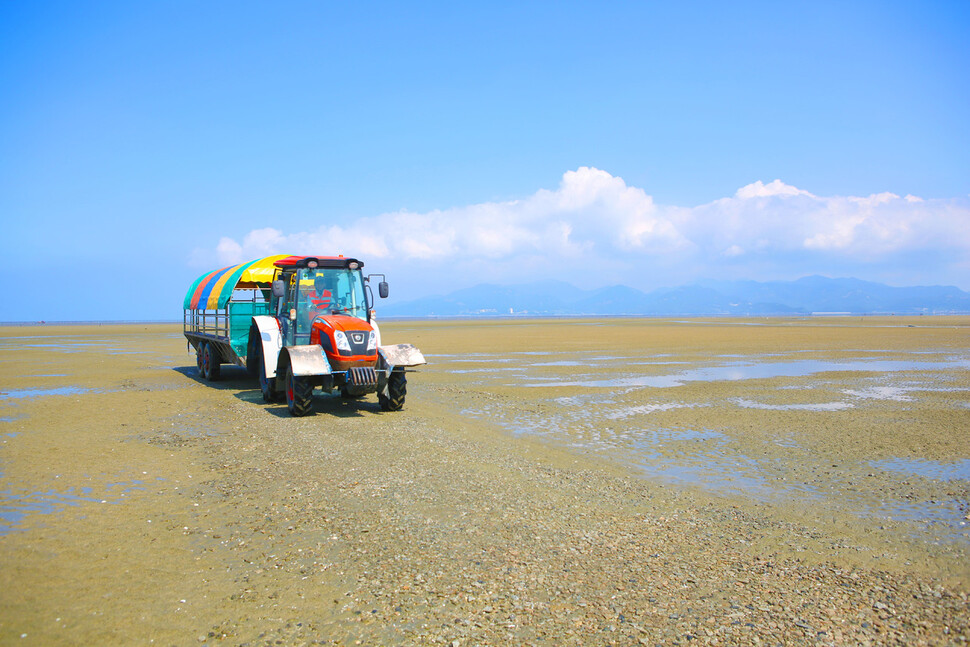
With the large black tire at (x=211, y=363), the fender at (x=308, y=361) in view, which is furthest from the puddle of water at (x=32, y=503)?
the large black tire at (x=211, y=363)

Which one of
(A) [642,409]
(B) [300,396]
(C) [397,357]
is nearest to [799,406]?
(A) [642,409]

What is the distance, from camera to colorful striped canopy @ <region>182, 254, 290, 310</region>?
17141 millimetres

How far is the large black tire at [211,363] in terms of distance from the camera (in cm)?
1748

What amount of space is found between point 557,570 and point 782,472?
4690 mm

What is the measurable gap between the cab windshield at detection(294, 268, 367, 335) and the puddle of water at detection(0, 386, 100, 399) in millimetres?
6729

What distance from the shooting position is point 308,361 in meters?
11.9

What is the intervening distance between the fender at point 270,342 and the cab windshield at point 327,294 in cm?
53

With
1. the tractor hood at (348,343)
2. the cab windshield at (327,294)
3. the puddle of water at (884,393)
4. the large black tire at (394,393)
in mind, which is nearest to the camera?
the tractor hood at (348,343)

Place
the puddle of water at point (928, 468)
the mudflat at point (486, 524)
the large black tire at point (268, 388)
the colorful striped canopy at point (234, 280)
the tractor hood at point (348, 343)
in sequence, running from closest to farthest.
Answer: the mudflat at point (486, 524)
the puddle of water at point (928, 468)
the tractor hood at point (348, 343)
the large black tire at point (268, 388)
the colorful striped canopy at point (234, 280)

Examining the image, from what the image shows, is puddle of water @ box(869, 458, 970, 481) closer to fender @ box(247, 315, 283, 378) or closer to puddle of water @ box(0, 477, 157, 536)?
puddle of water @ box(0, 477, 157, 536)

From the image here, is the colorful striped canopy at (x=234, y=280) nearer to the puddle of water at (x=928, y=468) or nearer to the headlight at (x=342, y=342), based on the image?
the headlight at (x=342, y=342)

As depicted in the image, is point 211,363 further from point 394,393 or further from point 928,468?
point 928,468

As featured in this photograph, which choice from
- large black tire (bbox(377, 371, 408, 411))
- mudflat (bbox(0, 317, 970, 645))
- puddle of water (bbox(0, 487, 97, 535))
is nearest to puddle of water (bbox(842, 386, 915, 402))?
mudflat (bbox(0, 317, 970, 645))

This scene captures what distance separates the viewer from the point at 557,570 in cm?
501
